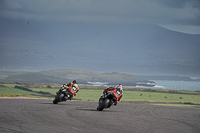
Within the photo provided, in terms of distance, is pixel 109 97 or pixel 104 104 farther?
pixel 109 97

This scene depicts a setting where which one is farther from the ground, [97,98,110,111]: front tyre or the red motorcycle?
the red motorcycle

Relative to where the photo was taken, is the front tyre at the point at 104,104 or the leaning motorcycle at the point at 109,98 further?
the leaning motorcycle at the point at 109,98

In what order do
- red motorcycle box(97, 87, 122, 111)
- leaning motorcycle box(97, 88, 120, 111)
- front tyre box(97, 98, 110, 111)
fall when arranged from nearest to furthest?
front tyre box(97, 98, 110, 111), leaning motorcycle box(97, 88, 120, 111), red motorcycle box(97, 87, 122, 111)

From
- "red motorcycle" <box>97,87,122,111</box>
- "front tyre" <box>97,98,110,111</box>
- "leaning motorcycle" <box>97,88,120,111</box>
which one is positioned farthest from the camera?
"red motorcycle" <box>97,87,122,111</box>

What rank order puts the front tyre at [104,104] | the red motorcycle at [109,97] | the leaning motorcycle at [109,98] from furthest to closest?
the red motorcycle at [109,97]
the leaning motorcycle at [109,98]
the front tyre at [104,104]

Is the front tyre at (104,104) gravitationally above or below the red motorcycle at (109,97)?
below

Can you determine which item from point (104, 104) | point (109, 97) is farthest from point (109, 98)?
point (104, 104)

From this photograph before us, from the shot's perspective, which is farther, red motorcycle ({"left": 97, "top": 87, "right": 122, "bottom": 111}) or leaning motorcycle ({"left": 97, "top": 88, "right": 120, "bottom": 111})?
red motorcycle ({"left": 97, "top": 87, "right": 122, "bottom": 111})

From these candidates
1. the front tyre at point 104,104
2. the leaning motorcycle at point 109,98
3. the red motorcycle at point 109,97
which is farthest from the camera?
the red motorcycle at point 109,97

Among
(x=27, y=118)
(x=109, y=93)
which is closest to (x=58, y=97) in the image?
(x=109, y=93)

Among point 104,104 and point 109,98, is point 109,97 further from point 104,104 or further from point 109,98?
point 104,104

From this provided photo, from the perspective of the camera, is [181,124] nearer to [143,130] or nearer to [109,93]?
[143,130]

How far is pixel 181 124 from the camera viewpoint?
1994 cm

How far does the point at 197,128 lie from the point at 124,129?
13.2 ft
